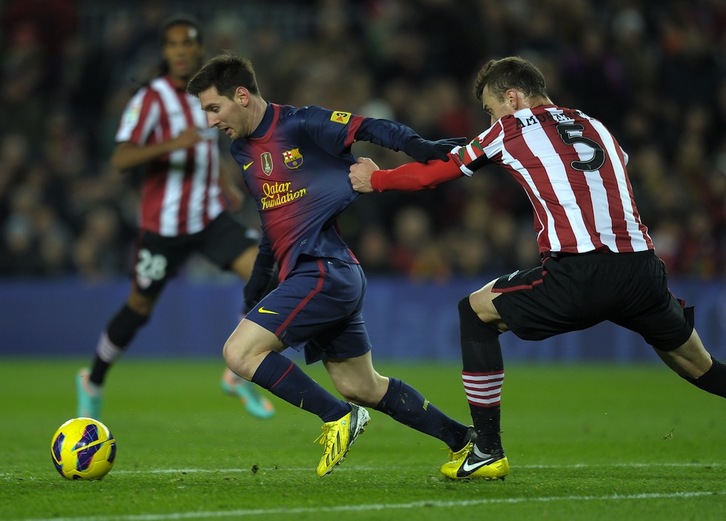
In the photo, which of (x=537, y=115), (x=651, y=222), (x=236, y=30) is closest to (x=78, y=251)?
(x=236, y=30)

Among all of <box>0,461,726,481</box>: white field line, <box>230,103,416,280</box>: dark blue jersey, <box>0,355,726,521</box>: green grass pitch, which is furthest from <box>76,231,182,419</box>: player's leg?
<box>230,103,416,280</box>: dark blue jersey

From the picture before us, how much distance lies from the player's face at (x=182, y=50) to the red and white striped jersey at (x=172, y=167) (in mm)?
207

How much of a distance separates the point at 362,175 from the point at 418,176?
1.02 ft

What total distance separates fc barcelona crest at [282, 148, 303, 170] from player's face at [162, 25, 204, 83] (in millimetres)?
3004

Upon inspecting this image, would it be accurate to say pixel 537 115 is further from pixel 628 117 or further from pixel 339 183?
pixel 628 117

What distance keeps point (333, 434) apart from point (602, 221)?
165cm

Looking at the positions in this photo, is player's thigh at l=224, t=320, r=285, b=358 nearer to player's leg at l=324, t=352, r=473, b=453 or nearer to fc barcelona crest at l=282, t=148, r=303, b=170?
player's leg at l=324, t=352, r=473, b=453

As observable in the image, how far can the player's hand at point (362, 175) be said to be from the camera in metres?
6.05

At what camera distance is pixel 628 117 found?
1598 cm

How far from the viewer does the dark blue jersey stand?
20.3 feet

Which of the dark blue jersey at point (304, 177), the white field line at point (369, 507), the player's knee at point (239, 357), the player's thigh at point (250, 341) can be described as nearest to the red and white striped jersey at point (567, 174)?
the dark blue jersey at point (304, 177)

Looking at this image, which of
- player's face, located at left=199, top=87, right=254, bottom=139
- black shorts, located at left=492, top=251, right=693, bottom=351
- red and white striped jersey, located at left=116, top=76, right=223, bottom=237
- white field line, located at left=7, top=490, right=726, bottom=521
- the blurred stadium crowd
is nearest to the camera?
white field line, located at left=7, top=490, right=726, bottom=521

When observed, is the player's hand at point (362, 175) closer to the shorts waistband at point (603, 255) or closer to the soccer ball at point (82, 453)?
the shorts waistband at point (603, 255)

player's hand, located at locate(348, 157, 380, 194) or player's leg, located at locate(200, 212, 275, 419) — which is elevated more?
player's hand, located at locate(348, 157, 380, 194)
